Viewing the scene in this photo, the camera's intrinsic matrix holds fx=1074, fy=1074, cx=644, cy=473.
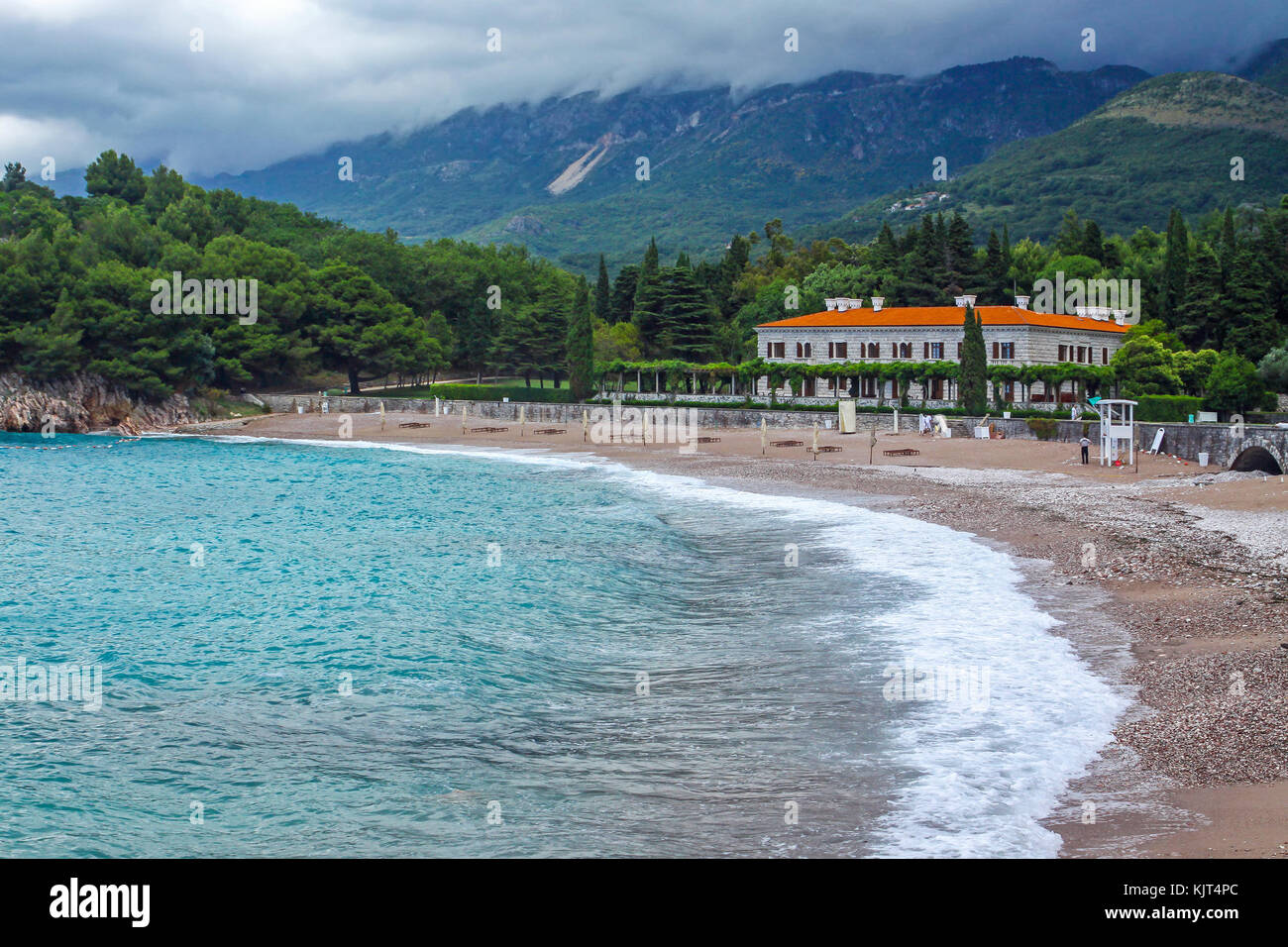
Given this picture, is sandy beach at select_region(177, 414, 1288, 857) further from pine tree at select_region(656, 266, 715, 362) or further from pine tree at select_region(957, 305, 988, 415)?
pine tree at select_region(656, 266, 715, 362)

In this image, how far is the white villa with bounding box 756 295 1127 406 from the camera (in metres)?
68.2

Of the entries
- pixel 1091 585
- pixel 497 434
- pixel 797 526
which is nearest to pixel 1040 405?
pixel 497 434

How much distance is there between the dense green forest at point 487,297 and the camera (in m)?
72.7

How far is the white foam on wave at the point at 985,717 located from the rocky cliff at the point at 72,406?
73.1 meters

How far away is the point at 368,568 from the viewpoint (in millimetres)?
27312

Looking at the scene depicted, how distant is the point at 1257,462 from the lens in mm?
33656

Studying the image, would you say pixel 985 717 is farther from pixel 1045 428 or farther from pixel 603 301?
pixel 603 301

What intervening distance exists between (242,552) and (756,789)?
23.5 m

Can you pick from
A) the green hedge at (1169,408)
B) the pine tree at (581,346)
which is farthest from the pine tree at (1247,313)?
the pine tree at (581,346)

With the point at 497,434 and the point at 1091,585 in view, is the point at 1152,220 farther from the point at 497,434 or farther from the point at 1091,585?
the point at 1091,585

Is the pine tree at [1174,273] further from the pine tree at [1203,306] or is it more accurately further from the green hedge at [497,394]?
the green hedge at [497,394]

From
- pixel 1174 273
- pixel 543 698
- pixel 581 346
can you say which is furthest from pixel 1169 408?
pixel 581 346

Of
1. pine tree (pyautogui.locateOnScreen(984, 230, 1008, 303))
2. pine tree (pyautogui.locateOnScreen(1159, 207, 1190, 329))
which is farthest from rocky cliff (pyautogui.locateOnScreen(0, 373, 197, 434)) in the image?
pine tree (pyautogui.locateOnScreen(1159, 207, 1190, 329))

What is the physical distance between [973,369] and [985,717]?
A: 159 feet
